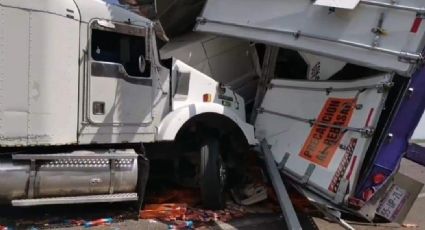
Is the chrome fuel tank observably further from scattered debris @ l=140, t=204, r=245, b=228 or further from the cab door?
scattered debris @ l=140, t=204, r=245, b=228

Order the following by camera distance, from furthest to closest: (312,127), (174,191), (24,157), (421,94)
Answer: (174,191) → (312,127) → (421,94) → (24,157)

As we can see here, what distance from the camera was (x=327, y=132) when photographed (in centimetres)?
616

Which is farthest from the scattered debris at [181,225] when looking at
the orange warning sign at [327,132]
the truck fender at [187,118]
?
the orange warning sign at [327,132]

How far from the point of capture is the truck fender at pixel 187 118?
6164 millimetres

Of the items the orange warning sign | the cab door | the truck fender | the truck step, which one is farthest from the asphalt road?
the cab door

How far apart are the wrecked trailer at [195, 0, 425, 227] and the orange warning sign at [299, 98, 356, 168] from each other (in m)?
0.01

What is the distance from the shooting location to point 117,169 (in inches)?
225

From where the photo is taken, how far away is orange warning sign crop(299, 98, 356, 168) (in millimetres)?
5980

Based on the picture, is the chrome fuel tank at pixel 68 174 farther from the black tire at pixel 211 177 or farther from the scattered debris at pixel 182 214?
the black tire at pixel 211 177

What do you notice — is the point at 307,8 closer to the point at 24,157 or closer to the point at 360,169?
the point at 360,169

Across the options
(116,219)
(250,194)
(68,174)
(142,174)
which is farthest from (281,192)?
(68,174)

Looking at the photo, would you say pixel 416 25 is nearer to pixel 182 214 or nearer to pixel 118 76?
pixel 118 76

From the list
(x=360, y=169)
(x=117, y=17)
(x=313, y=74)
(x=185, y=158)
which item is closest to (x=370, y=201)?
(x=360, y=169)

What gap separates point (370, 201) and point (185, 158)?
7.64 feet
